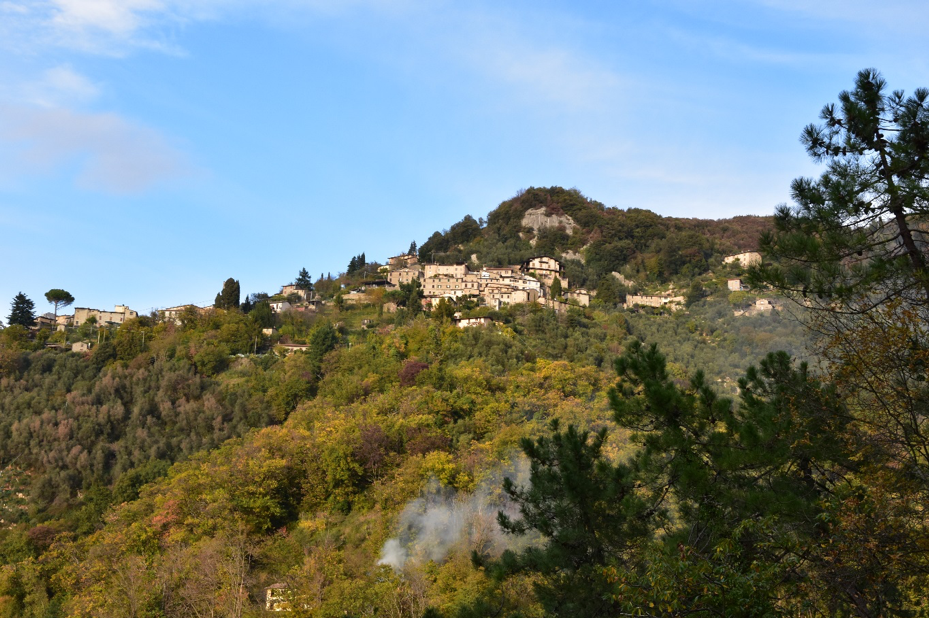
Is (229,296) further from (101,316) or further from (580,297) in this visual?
Answer: (580,297)

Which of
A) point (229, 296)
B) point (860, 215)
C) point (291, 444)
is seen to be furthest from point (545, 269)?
point (860, 215)

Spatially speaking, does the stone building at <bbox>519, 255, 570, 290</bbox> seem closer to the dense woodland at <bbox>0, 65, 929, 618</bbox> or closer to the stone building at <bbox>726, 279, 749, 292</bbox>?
the dense woodland at <bbox>0, 65, 929, 618</bbox>

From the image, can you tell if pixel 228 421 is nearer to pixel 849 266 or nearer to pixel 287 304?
pixel 287 304

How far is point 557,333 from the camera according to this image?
5094cm

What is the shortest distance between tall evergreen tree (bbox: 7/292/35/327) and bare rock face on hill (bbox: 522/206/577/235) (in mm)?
48023

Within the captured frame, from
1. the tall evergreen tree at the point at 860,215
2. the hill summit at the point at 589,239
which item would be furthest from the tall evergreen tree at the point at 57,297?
the tall evergreen tree at the point at 860,215

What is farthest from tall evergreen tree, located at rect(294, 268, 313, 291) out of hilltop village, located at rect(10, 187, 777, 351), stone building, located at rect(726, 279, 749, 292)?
stone building, located at rect(726, 279, 749, 292)

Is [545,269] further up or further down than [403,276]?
further up

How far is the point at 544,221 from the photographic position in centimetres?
8388

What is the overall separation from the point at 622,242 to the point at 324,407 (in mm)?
41028

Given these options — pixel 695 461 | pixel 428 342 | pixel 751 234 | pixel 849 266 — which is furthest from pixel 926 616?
pixel 751 234

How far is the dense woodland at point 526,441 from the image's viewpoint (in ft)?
26.8

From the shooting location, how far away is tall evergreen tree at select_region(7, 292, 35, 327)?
221ft

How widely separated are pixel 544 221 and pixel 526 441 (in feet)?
234
